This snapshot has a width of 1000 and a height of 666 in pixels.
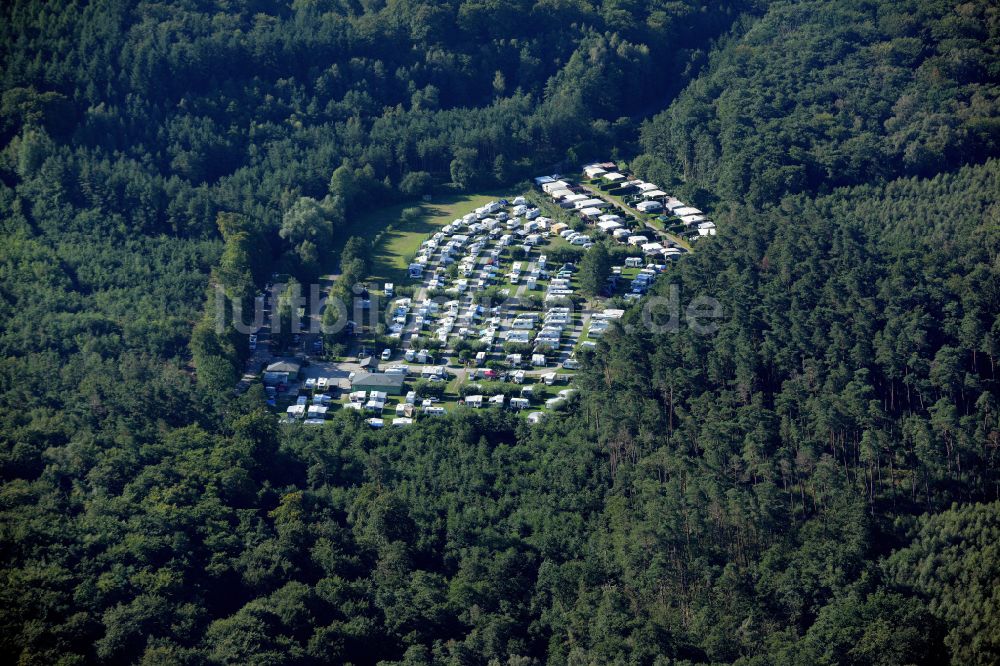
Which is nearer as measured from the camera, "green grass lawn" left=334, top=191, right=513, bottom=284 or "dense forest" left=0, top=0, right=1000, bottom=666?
"dense forest" left=0, top=0, right=1000, bottom=666

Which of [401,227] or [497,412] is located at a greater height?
[401,227]

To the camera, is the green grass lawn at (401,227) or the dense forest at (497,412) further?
the green grass lawn at (401,227)

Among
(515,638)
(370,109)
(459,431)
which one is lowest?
(515,638)

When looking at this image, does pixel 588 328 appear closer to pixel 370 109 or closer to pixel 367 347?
pixel 367 347

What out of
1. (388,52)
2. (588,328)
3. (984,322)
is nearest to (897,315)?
(984,322)
